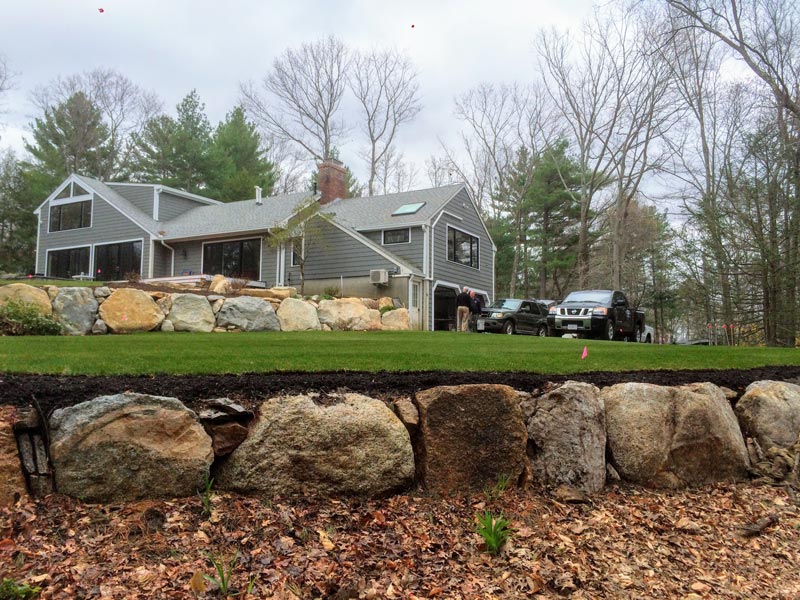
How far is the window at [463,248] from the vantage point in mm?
18297

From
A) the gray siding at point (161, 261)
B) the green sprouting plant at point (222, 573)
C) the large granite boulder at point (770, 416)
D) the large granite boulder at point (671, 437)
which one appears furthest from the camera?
the gray siding at point (161, 261)

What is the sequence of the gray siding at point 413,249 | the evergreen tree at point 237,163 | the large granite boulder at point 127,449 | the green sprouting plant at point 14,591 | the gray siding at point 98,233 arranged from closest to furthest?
the green sprouting plant at point 14,591
the large granite boulder at point 127,449
the gray siding at point 413,249
the gray siding at point 98,233
the evergreen tree at point 237,163

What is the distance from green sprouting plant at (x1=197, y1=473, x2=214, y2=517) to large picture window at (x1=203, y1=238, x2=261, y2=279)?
1519 cm

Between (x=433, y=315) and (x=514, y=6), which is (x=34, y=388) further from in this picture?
(x=433, y=315)

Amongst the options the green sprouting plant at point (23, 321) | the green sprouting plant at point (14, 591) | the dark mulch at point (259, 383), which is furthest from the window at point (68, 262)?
the green sprouting plant at point (14, 591)

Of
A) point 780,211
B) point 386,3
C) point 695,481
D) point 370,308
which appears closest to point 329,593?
point 695,481

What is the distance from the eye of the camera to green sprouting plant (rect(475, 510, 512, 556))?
284 cm

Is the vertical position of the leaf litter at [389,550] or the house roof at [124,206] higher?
the house roof at [124,206]

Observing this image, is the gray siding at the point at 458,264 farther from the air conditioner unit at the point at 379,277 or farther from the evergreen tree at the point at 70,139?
the evergreen tree at the point at 70,139

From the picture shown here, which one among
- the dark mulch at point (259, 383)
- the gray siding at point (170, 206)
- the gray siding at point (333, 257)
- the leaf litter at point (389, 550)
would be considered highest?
the gray siding at point (170, 206)

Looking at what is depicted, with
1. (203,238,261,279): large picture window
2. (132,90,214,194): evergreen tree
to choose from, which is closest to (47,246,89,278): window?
(203,238,261,279): large picture window

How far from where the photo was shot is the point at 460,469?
11.2 feet

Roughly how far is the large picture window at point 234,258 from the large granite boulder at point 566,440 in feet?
49.4

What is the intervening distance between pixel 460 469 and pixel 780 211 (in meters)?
9.43
